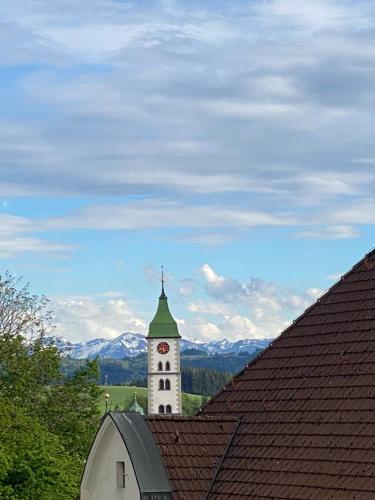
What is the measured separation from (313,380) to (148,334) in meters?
113

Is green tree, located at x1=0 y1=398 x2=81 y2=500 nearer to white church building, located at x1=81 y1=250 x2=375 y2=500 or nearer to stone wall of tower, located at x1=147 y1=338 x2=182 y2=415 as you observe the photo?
white church building, located at x1=81 y1=250 x2=375 y2=500

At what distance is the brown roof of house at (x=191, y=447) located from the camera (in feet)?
51.2

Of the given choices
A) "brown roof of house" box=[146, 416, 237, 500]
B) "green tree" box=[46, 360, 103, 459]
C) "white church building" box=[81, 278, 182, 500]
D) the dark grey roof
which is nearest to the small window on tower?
"white church building" box=[81, 278, 182, 500]

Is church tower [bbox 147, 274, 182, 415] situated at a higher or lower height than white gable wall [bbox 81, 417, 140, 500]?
higher

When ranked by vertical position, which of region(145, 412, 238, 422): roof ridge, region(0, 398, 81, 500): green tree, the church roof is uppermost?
the church roof

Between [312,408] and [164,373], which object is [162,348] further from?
[312,408]

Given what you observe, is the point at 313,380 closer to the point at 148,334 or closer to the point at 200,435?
the point at 200,435

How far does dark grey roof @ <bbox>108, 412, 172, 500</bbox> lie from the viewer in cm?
1523

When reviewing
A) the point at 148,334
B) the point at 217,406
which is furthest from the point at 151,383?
the point at 217,406

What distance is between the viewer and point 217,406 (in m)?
17.5

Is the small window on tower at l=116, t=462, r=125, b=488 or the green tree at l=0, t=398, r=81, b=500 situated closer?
the small window on tower at l=116, t=462, r=125, b=488

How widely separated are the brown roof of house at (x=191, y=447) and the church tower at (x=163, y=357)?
108 meters

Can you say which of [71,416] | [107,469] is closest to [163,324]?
[71,416]

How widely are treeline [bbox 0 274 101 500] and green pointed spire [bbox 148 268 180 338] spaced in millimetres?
74513
